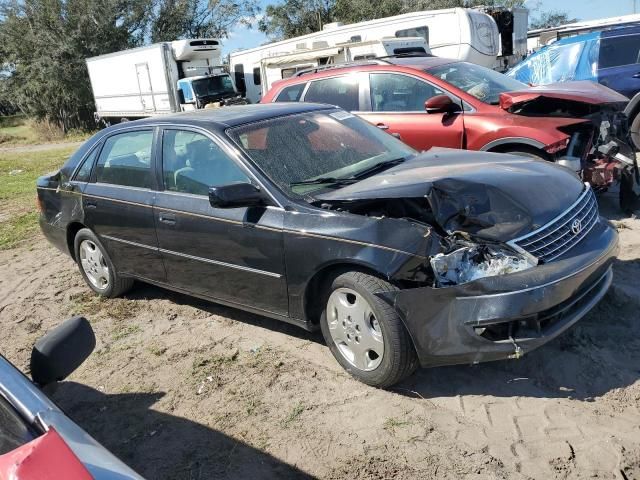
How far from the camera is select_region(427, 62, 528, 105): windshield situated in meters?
6.71

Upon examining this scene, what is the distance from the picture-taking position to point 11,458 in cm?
149

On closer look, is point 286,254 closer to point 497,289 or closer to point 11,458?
point 497,289

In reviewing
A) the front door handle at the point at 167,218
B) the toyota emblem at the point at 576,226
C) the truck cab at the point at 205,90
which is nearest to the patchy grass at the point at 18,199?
the front door handle at the point at 167,218

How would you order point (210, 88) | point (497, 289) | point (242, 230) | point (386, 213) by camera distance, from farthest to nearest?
point (210, 88), point (242, 230), point (386, 213), point (497, 289)

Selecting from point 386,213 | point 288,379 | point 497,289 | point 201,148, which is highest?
point 201,148

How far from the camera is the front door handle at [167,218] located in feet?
14.5

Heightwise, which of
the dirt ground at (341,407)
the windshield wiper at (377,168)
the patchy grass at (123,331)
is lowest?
the patchy grass at (123,331)

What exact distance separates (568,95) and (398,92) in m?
2.02

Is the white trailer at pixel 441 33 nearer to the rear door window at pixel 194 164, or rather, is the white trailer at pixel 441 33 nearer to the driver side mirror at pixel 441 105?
the driver side mirror at pixel 441 105

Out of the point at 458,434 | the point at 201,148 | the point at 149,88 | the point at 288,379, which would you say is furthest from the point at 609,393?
the point at 149,88

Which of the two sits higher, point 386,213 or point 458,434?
point 386,213

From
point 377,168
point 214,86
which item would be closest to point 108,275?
point 377,168

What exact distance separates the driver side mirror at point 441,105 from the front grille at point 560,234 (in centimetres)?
272

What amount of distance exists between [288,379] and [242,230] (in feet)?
3.47
